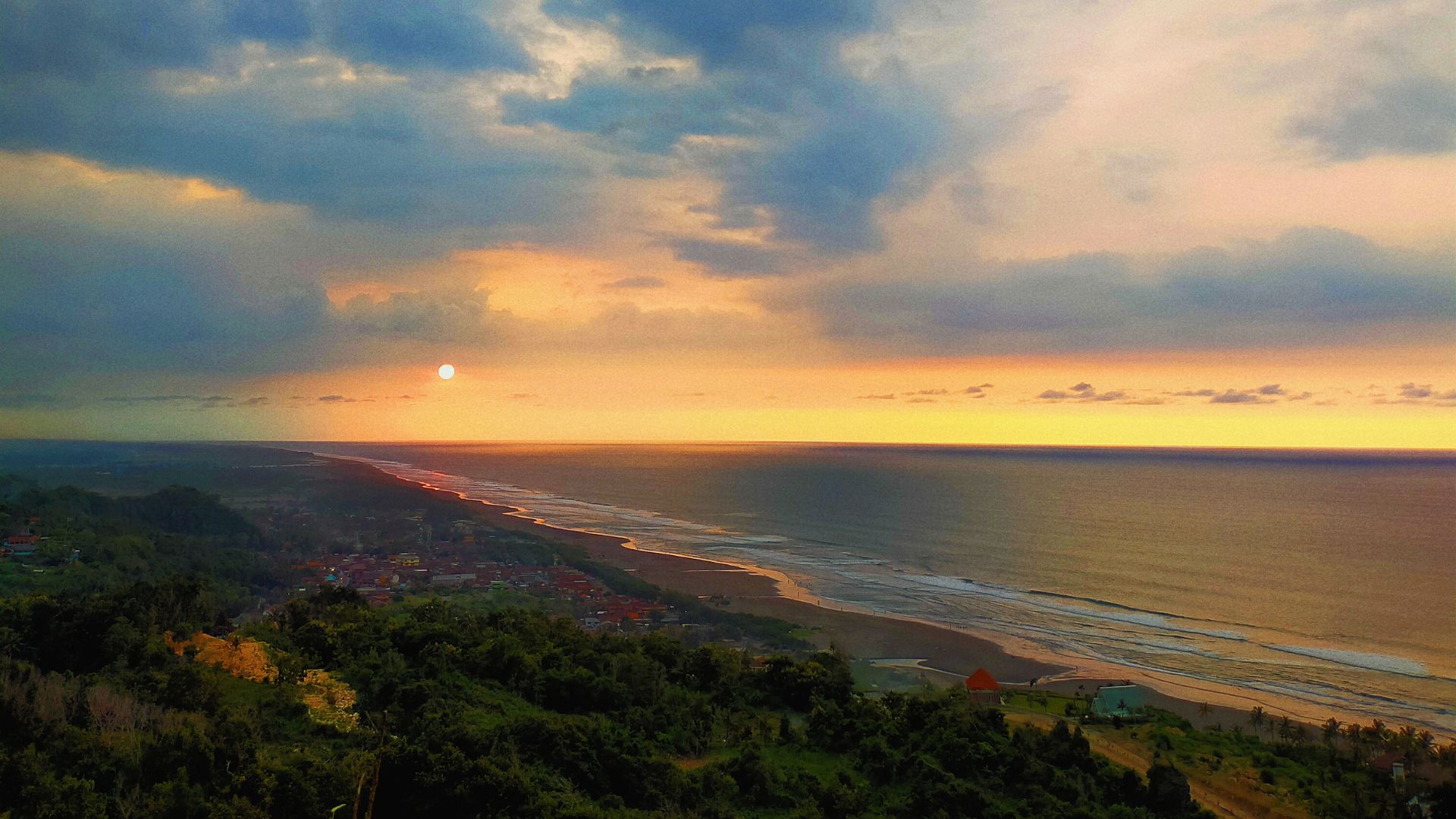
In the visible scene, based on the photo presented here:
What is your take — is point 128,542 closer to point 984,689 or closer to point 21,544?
point 21,544

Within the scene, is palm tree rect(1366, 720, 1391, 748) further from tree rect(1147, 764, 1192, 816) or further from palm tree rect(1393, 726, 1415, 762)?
tree rect(1147, 764, 1192, 816)

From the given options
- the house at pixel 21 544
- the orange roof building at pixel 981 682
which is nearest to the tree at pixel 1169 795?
the orange roof building at pixel 981 682

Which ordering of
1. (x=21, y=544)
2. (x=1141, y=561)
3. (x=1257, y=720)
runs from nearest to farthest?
(x=1257, y=720) → (x=21, y=544) → (x=1141, y=561)

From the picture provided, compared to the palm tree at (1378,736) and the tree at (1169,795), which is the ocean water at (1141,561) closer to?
the palm tree at (1378,736)

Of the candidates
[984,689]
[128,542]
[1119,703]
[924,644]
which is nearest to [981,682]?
[984,689]

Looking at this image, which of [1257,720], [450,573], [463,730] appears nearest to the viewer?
[463,730]

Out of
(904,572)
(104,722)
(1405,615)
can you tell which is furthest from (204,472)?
(1405,615)

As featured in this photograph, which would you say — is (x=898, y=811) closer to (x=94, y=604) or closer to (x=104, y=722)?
(x=104, y=722)

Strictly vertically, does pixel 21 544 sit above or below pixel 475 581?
above
